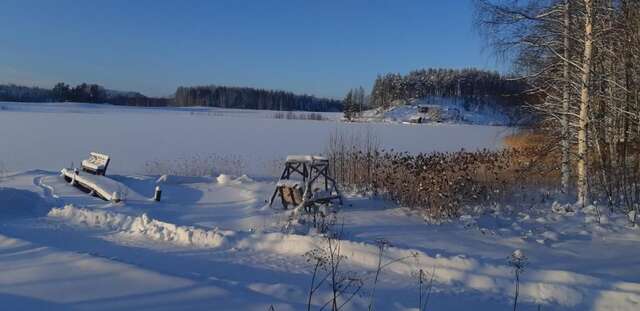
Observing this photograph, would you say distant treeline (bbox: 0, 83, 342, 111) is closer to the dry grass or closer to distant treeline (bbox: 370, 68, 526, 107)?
distant treeline (bbox: 370, 68, 526, 107)

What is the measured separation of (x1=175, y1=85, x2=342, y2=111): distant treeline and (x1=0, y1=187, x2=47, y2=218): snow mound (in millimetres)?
116554

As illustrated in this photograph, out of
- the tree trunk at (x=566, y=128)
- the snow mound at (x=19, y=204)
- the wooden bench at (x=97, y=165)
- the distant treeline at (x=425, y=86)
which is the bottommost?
the snow mound at (x=19, y=204)

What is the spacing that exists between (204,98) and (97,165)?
393 feet

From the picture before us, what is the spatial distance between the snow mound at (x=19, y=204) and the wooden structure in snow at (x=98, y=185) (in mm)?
1110

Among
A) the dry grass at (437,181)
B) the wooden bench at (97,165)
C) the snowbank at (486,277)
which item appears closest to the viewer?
the snowbank at (486,277)

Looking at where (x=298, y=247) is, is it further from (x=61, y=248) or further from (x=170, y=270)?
(x=61, y=248)

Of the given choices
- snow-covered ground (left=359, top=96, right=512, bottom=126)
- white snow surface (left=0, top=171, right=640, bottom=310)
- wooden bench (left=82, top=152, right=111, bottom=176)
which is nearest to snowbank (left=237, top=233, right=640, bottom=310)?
white snow surface (left=0, top=171, right=640, bottom=310)

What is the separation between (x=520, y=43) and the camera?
9.46 metres

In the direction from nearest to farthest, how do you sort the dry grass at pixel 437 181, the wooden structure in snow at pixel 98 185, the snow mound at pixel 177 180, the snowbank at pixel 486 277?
the snowbank at pixel 486 277
the dry grass at pixel 437 181
the wooden structure in snow at pixel 98 185
the snow mound at pixel 177 180

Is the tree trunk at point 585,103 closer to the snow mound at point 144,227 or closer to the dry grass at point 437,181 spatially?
the dry grass at point 437,181

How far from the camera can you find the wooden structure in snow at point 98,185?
9.77 m

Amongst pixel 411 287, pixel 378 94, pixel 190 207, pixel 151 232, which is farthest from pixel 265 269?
pixel 378 94

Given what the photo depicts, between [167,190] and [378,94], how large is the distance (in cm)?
10229

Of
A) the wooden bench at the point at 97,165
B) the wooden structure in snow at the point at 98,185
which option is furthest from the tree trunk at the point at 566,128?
the wooden bench at the point at 97,165
